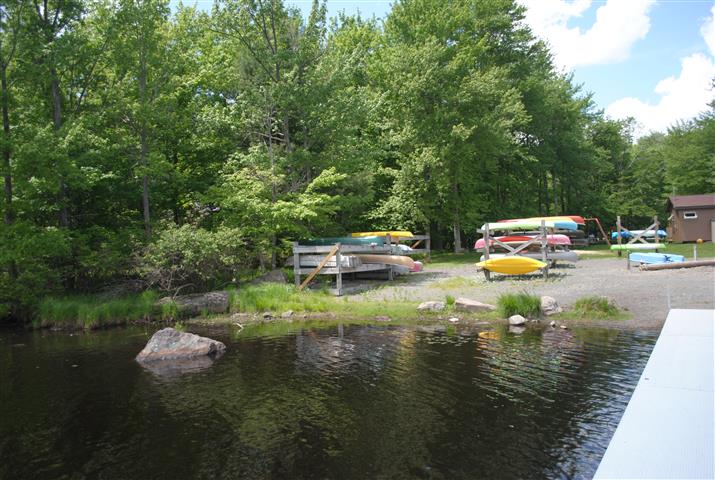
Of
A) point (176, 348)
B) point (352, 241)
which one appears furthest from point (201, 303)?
point (352, 241)

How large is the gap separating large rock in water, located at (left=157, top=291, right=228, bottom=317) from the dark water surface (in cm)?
468

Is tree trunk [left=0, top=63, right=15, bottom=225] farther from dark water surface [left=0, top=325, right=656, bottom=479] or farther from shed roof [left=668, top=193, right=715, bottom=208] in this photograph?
shed roof [left=668, top=193, right=715, bottom=208]

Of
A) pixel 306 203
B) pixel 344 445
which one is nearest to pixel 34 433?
pixel 344 445

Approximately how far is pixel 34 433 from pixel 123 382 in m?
2.41

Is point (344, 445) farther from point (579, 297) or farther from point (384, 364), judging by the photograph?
point (579, 297)

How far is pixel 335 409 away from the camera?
7.80 metres

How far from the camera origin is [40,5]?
1931 centimetres

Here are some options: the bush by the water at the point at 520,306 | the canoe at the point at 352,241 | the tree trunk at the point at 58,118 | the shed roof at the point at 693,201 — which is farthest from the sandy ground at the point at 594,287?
the shed roof at the point at 693,201

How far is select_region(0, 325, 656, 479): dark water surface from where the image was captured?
240 inches

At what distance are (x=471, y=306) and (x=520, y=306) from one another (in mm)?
1380

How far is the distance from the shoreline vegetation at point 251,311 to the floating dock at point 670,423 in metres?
10.3

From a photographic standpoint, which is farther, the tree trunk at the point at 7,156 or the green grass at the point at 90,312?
the tree trunk at the point at 7,156

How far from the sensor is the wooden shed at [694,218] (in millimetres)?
39250

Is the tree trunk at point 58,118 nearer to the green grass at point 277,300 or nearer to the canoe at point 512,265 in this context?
the green grass at point 277,300
